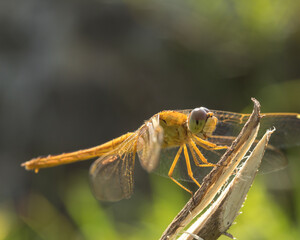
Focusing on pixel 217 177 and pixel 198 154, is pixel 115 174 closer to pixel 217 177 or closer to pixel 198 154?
pixel 198 154

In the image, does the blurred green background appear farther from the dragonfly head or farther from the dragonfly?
the dragonfly head

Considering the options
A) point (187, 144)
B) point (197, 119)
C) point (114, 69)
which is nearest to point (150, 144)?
point (197, 119)

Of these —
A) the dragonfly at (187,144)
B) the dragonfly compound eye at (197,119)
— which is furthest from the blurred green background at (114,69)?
the dragonfly compound eye at (197,119)

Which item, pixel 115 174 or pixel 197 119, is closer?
pixel 197 119

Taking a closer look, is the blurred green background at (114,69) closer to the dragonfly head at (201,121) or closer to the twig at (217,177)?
the dragonfly head at (201,121)

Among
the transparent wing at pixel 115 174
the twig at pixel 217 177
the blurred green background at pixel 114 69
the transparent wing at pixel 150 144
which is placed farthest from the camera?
the blurred green background at pixel 114 69

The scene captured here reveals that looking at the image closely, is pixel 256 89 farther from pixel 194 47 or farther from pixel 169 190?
pixel 169 190

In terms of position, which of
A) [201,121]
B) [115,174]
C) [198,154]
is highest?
[201,121]
